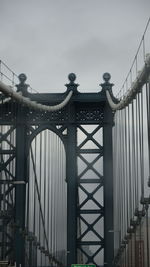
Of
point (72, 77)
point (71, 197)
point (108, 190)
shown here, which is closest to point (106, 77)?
point (72, 77)

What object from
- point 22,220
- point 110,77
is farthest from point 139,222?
point 110,77

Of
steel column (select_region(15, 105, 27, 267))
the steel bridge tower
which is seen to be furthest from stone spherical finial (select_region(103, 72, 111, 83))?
steel column (select_region(15, 105, 27, 267))

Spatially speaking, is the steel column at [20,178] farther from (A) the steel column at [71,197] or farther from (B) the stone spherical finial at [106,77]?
(B) the stone spherical finial at [106,77]

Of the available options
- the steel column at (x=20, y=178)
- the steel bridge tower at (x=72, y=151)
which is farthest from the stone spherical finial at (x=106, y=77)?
the steel column at (x=20, y=178)

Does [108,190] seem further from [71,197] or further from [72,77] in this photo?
[72,77]

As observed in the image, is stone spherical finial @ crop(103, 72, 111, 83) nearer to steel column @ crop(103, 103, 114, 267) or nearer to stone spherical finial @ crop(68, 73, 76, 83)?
steel column @ crop(103, 103, 114, 267)

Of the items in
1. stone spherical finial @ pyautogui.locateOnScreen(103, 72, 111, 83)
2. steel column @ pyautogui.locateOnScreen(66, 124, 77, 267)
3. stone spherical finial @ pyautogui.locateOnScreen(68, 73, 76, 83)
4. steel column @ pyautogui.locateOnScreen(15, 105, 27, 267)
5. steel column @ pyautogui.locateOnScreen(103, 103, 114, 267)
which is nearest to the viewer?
steel column @ pyautogui.locateOnScreen(15, 105, 27, 267)

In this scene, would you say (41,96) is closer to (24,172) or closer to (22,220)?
(24,172)

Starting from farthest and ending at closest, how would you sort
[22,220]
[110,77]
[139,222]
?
[110,77]
[22,220]
[139,222]

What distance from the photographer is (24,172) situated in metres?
28.2

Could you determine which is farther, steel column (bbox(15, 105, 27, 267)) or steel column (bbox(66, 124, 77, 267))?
steel column (bbox(66, 124, 77, 267))

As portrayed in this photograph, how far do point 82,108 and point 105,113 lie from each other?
1.04 meters

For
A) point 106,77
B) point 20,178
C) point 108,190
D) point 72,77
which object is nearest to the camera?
point 20,178

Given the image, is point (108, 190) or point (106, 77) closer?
point (108, 190)
